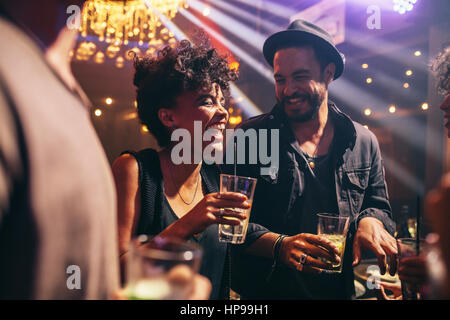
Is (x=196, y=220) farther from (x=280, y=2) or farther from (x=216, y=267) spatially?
(x=280, y=2)

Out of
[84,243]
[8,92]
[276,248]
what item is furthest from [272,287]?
[8,92]

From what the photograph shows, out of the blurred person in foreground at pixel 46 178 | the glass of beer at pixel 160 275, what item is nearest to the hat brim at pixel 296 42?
the blurred person in foreground at pixel 46 178

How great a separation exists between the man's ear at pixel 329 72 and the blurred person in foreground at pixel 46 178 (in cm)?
224

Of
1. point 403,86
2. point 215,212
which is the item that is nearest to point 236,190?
point 215,212

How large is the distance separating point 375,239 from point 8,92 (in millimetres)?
1671

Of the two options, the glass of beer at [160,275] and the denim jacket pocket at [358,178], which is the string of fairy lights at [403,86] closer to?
the denim jacket pocket at [358,178]

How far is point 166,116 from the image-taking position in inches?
77.1

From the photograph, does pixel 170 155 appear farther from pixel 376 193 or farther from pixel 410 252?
pixel 376 193

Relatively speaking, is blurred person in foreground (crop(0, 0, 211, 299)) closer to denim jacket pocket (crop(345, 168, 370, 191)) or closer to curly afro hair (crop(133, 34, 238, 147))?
curly afro hair (crop(133, 34, 238, 147))

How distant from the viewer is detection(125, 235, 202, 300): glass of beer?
727 millimetres

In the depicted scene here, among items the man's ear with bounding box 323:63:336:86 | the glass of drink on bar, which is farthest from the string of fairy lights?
the glass of drink on bar

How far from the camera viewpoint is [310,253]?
1599 millimetres

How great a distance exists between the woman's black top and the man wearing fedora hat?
279 mm

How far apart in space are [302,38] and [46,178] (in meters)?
2.31
